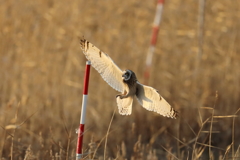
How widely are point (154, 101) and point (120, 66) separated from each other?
319 cm

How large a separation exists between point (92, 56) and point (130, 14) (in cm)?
377

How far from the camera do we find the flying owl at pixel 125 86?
1886 millimetres

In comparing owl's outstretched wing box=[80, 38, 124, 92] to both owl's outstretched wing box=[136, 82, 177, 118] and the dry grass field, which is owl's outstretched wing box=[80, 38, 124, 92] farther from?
the dry grass field

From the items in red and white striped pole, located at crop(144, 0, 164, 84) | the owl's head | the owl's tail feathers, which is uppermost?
red and white striped pole, located at crop(144, 0, 164, 84)

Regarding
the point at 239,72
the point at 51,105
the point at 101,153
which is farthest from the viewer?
the point at 239,72

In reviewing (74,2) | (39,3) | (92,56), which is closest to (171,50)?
(74,2)

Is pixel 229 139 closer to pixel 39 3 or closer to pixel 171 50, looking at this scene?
pixel 171 50

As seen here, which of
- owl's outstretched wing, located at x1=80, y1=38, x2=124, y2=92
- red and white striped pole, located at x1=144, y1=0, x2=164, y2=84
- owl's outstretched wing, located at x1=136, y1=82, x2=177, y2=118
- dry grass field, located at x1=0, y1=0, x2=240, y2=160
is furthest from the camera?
red and white striped pole, located at x1=144, y1=0, x2=164, y2=84

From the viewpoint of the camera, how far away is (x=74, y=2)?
5.55 m

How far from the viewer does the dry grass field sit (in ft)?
14.9

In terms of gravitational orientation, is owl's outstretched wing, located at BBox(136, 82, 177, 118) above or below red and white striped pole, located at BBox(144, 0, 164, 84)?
below

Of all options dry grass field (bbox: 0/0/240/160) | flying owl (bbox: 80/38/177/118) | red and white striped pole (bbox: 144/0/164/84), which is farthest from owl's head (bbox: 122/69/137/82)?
red and white striped pole (bbox: 144/0/164/84)

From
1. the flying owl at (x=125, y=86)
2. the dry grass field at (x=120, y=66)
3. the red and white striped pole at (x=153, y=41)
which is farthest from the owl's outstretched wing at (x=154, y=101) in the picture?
the red and white striped pole at (x=153, y=41)

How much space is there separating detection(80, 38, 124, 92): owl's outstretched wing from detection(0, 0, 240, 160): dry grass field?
7.62 feet
